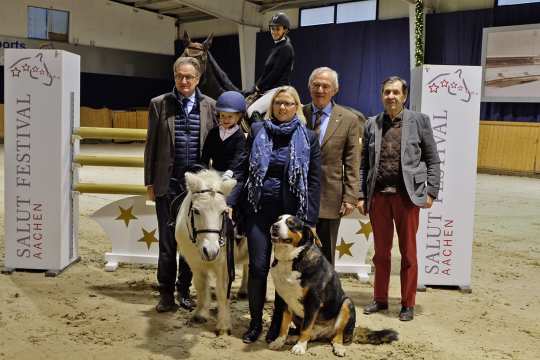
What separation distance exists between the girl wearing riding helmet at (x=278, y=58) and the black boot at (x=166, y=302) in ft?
8.90

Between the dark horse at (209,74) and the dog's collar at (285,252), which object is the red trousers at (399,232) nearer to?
the dog's collar at (285,252)

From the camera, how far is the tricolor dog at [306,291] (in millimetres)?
3379

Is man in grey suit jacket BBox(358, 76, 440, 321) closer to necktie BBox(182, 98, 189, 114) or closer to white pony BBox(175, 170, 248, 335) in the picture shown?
white pony BBox(175, 170, 248, 335)

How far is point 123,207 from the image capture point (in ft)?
18.0

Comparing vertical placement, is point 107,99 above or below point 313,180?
above

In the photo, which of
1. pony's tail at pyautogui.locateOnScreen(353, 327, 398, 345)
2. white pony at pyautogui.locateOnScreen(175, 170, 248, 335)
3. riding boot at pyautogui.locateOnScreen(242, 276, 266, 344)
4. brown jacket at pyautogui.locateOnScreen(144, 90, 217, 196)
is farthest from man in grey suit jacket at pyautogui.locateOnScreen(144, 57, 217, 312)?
pony's tail at pyautogui.locateOnScreen(353, 327, 398, 345)

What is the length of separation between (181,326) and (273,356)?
2.78 ft

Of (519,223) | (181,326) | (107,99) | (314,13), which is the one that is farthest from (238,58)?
(181,326)

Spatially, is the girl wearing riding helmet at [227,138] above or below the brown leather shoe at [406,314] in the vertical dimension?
above

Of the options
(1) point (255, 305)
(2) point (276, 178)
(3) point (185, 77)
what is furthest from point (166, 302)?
(3) point (185, 77)

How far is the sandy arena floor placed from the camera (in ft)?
11.8

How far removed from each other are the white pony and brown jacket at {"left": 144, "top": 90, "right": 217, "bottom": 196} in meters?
0.38

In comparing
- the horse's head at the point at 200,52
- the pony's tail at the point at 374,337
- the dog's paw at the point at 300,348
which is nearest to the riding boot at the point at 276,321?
the dog's paw at the point at 300,348

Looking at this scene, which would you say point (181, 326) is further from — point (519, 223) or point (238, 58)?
point (238, 58)
